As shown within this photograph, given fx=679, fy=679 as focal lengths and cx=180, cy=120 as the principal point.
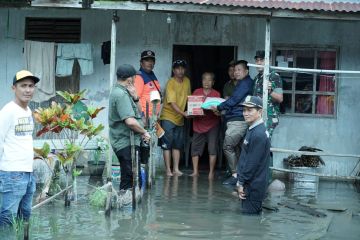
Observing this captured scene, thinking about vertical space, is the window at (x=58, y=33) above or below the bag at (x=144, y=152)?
above

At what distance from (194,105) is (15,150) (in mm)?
5825

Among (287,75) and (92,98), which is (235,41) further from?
(92,98)

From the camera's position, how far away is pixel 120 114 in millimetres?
8906

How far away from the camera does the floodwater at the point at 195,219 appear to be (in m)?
8.07

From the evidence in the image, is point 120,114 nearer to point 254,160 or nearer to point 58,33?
point 254,160

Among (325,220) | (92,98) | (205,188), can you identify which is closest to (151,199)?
(205,188)

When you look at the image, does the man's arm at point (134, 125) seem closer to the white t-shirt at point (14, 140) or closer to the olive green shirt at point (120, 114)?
the olive green shirt at point (120, 114)

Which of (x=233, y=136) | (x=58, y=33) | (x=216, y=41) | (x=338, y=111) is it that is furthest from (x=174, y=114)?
(x=338, y=111)

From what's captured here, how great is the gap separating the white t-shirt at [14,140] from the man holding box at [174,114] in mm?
5561

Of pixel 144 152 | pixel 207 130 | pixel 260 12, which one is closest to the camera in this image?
pixel 144 152

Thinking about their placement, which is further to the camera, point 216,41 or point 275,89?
point 216,41

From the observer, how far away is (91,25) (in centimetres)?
1309

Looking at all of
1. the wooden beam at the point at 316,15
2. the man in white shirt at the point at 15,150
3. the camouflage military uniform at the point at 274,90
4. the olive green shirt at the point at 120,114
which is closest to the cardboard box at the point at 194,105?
the camouflage military uniform at the point at 274,90

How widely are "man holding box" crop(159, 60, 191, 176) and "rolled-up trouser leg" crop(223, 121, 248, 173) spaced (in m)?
1.21
